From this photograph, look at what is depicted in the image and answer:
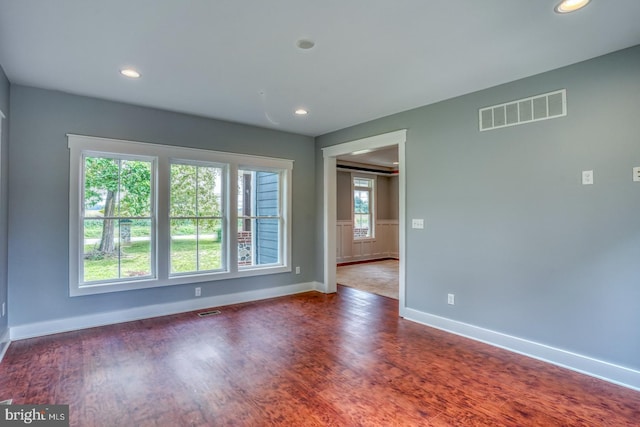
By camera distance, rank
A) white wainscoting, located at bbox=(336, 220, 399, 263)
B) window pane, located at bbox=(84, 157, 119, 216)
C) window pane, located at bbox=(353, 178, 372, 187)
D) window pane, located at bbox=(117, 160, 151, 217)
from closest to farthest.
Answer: window pane, located at bbox=(84, 157, 119, 216), window pane, located at bbox=(117, 160, 151, 217), white wainscoting, located at bbox=(336, 220, 399, 263), window pane, located at bbox=(353, 178, 372, 187)

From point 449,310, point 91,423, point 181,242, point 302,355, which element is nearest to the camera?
point 91,423

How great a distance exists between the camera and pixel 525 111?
317 centimetres

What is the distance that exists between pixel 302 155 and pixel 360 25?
3.36 meters

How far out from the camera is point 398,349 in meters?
3.24

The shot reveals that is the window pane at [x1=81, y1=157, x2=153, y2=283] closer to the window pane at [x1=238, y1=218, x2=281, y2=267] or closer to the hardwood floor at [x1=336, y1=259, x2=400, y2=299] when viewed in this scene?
the window pane at [x1=238, y1=218, x2=281, y2=267]

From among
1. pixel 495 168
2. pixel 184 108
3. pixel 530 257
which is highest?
pixel 184 108

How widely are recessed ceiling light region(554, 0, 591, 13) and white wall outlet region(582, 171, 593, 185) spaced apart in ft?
4.45

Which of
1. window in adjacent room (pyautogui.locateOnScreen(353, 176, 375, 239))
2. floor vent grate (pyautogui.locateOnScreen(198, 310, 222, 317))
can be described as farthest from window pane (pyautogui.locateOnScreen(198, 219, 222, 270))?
window in adjacent room (pyautogui.locateOnScreen(353, 176, 375, 239))

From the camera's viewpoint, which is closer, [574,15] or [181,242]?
[574,15]

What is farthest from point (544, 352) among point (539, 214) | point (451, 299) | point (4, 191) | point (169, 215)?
point (4, 191)

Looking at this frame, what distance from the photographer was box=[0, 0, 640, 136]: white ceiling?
2143 mm

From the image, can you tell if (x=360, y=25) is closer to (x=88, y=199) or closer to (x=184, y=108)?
(x=184, y=108)

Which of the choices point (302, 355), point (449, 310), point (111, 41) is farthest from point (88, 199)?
point (449, 310)

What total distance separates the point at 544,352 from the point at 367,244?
664cm
